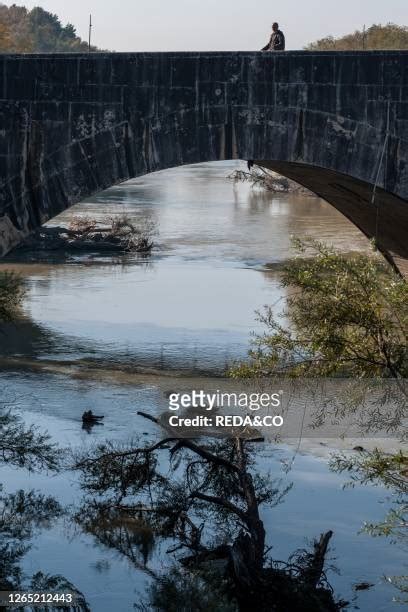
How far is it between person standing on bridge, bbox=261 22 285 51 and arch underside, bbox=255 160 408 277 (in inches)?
63.3

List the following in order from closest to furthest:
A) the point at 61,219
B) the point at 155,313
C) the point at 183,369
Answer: the point at 183,369
the point at 155,313
the point at 61,219

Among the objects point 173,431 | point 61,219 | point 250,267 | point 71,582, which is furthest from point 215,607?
point 61,219

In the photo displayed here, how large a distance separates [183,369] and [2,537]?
734cm

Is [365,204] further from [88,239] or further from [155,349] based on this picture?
[88,239]

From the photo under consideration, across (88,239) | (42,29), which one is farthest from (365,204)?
(42,29)

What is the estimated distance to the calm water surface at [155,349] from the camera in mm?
14008

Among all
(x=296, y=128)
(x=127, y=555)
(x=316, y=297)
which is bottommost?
(x=127, y=555)

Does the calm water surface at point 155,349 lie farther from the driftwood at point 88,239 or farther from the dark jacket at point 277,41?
the dark jacket at point 277,41

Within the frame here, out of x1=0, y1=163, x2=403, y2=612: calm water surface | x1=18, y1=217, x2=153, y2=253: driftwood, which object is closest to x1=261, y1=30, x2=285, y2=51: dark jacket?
x1=0, y1=163, x2=403, y2=612: calm water surface

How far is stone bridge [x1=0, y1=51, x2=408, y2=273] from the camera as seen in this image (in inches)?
654

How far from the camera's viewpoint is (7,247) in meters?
16.6

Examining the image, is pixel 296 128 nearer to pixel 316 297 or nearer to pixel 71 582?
pixel 316 297

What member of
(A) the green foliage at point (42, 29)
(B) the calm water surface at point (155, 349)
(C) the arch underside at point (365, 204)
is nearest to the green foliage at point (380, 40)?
(B) the calm water surface at point (155, 349)

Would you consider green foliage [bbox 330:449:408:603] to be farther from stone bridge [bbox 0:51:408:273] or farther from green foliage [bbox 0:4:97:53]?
green foliage [bbox 0:4:97:53]
